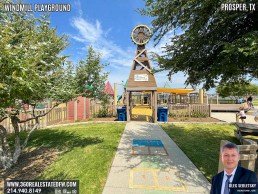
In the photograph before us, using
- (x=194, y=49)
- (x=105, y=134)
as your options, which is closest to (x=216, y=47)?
(x=194, y=49)

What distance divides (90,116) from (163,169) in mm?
14123

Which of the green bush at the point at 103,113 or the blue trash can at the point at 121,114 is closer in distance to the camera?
the blue trash can at the point at 121,114

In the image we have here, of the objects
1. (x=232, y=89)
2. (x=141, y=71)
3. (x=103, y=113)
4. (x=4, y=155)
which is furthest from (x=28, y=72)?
(x=103, y=113)

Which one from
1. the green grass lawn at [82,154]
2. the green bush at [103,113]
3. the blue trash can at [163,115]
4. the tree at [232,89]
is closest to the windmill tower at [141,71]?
the blue trash can at [163,115]

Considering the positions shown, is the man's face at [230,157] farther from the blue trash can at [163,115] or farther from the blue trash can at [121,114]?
the blue trash can at [121,114]

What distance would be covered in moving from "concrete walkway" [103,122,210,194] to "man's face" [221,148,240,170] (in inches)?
136

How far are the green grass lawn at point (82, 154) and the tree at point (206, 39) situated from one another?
3602 mm

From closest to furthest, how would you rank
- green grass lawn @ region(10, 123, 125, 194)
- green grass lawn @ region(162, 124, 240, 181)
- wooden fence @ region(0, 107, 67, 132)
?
green grass lawn @ region(10, 123, 125, 194) < green grass lawn @ region(162, 124, 240, 181) < wooden fence @ region(0, 107, 67, 132)

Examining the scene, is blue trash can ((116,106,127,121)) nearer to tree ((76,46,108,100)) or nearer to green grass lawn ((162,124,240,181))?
green grass lawn ((162,124,240,181))

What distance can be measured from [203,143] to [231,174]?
8315 mm

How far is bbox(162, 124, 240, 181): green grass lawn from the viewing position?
298 inches

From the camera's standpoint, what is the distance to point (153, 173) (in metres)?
6.83

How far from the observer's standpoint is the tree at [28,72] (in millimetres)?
3426

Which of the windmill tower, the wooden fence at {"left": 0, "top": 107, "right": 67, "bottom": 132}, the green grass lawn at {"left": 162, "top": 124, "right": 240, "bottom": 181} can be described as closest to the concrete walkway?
the green grass lawn at {"left": 162, "top": 124, "right": 240, "bottom": 181}
